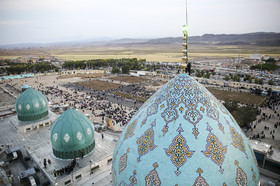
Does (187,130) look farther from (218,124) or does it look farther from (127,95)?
(127,95)

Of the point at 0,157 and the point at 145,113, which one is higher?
the point at 145,113

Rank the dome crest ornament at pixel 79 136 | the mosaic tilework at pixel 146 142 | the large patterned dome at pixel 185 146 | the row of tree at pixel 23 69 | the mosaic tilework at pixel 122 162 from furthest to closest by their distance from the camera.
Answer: the row of tree at pixel 23 69 < the dome crest ornament at pixel 79 136 < the mosaic tilework at pixel 122 162 < the mosaic tilework at pixel 146 142 < the large patterned dome at pixel 185 146

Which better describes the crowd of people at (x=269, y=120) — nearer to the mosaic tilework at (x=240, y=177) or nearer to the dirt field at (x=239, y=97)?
the dirt field at (x=239, y=97)

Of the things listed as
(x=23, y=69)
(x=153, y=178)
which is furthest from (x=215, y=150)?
(x=23, y=69)

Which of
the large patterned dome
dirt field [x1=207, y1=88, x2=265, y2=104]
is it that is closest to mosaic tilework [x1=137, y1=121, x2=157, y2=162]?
the large patterned dome

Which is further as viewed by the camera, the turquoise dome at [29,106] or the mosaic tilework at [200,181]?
the turquoise dome at [29,106]

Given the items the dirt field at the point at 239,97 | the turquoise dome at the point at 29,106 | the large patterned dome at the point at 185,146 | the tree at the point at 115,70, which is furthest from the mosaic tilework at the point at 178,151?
the tree at the point at 115,70

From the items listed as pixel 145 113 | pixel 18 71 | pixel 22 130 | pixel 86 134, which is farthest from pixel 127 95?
pixel 18 71

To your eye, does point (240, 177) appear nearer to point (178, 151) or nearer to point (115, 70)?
point (178, 151)
